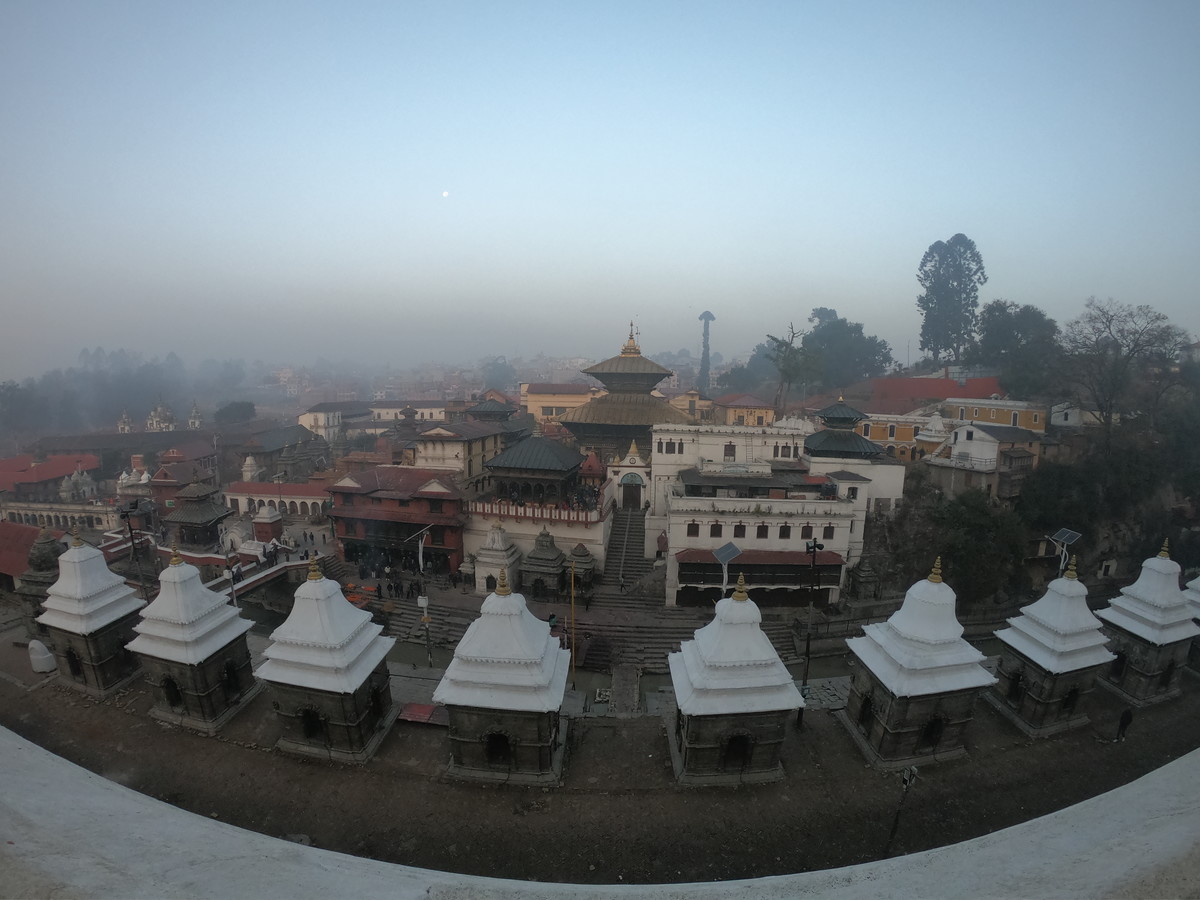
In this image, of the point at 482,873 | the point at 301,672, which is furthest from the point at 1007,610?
the point at 301,672

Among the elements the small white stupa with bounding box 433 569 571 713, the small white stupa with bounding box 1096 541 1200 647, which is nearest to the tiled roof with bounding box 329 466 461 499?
the small white stupa with bounding box 433 569 571 713

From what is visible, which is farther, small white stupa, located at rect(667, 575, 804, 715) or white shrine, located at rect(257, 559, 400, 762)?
white shrine, located at rect(257, 559, 400, 762)

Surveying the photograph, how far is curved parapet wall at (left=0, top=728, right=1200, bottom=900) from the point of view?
256 inches

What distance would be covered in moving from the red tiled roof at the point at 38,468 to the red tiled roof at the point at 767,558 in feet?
156

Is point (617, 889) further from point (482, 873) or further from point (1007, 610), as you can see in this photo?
point (1007, 610)

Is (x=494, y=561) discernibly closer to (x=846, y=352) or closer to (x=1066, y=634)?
(x=1066, y=634)

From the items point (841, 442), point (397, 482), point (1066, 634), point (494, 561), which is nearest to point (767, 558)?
point (841, 442)

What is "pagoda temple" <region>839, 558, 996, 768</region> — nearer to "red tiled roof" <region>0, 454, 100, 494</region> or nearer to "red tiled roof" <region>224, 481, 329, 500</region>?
"red tiled roof" <region>224, 481, 329, 500</region>

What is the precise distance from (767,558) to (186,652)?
A: 62.2ft

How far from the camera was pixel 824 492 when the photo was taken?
24.4 m

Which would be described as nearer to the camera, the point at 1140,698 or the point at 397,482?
the point at 1140,698

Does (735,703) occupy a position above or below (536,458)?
below

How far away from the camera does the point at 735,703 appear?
11.3 meters

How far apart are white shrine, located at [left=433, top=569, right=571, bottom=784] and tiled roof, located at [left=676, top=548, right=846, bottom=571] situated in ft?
37.1
